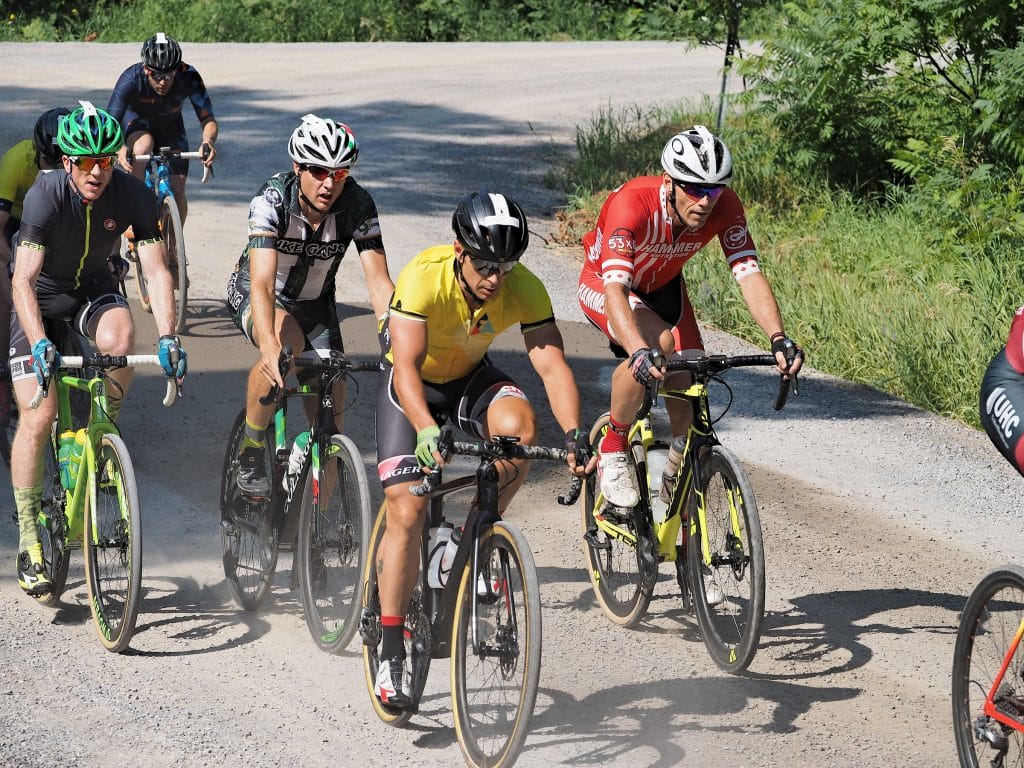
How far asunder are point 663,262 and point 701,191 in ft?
1.63

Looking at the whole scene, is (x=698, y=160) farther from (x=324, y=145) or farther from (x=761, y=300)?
(x=324, y=145)

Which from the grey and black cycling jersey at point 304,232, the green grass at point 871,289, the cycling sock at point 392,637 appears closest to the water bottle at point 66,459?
the grey and black cycling jersey at point 304,232

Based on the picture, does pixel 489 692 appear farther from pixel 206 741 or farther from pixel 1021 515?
pixel 1021 515

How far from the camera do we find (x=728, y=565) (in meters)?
5.93

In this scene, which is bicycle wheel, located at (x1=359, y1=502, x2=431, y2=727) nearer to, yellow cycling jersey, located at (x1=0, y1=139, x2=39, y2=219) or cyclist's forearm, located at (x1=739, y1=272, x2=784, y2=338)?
cyclist's forearm, located at (x1=739, y1=272, x2=784, y2=338)

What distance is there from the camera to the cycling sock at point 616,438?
21.4 feet

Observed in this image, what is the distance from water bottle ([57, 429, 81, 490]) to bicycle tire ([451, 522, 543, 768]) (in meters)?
2.33

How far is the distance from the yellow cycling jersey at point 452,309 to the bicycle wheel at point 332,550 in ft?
2.05

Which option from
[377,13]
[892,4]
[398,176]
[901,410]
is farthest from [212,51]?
[901,410]

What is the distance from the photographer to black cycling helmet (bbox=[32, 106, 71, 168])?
22.5 feet

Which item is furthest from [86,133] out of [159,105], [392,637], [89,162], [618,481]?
[159,105]

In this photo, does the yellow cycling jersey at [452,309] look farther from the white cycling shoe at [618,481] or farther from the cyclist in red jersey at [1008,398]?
the cyclist in red jersey at [1008,398]

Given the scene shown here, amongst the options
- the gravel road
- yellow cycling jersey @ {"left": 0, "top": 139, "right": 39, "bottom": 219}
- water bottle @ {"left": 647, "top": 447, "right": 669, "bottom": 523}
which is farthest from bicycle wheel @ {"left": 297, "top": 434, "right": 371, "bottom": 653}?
yellow cycling jersey @ {"left": 0, "top": 139, "right": 39, "bottom": 219}

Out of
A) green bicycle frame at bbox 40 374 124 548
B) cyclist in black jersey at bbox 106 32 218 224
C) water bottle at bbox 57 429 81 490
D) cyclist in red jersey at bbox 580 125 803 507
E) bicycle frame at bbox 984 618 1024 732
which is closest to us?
bicycle frame at bbox 984 618 1024 732
